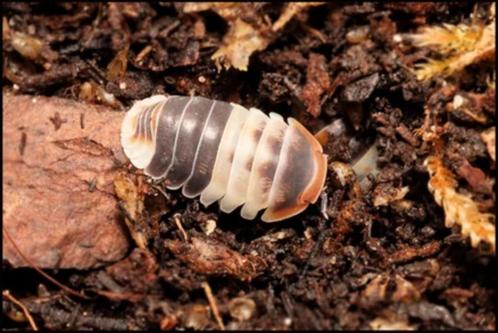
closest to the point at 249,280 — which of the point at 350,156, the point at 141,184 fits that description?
the point at 141,184

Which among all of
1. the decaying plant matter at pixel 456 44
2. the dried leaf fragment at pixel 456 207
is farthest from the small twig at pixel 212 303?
the decaying plant matter at pixel 456 44

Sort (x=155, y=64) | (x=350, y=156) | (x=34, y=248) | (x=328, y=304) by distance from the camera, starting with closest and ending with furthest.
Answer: (x=328, y=304)
(x=34, y=248)
(x=155, y=64)
(x=350, y=156)

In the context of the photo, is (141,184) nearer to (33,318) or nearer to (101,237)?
(101,237)

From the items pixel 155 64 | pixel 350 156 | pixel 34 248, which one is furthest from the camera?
pixel 350 156

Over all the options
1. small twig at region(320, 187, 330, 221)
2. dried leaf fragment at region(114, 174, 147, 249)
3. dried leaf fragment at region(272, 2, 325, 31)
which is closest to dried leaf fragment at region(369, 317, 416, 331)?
small twig at region(320, 187, 330, 221)

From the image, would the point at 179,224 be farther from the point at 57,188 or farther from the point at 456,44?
the point at 456,44

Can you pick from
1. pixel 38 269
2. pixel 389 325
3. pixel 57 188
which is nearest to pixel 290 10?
pixel 57 188

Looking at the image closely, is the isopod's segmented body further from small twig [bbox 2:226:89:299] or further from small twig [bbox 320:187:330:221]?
small twig [bbox 2:226:89:299]
